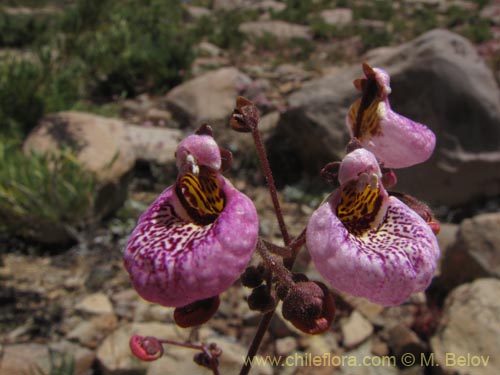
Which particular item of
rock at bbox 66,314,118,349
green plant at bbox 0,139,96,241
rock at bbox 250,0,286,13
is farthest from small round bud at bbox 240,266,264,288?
rock at bbox 250,0,286,13

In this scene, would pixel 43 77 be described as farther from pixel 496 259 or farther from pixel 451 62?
pixel 496 259

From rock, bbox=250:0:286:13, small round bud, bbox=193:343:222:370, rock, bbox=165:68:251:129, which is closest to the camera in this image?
small round bud, bbox=193:343:222:370

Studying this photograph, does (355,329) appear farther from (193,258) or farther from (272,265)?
(193,258)

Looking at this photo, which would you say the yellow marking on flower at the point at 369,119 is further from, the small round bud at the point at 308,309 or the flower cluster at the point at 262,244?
the small round bud at the point at 308,309

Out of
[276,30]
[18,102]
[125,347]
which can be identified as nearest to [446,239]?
[125,347]

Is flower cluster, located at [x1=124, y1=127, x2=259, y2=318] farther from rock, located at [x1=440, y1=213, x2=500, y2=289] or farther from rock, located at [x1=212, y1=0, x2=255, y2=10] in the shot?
rock, located at [x1=212, y1=0, x2=255, y2=10]

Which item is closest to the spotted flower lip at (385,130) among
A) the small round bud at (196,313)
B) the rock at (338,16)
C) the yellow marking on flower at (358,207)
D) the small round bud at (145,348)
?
the yellow marking on flower at (358,207)

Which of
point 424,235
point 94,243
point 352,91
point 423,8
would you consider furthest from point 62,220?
point 423,8
